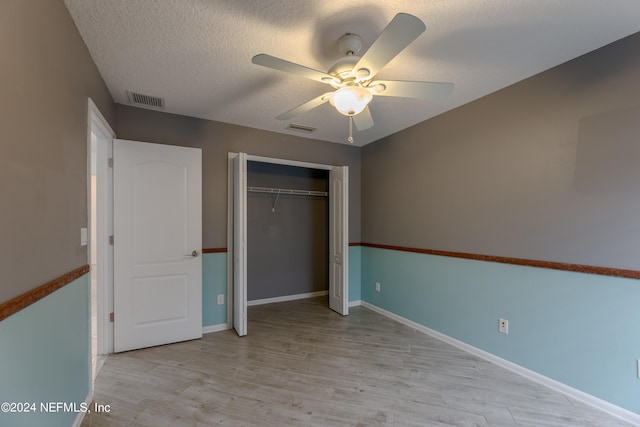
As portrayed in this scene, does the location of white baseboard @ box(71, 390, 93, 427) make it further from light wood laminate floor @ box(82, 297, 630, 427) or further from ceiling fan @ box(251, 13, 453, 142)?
ceiling fan @ box(251, 13, 453, 142)

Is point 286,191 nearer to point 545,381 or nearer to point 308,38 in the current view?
point 308,38

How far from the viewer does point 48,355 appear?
133 centimetres

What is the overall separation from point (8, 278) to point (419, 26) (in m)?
1.93

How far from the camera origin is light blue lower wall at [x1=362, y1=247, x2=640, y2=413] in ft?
5.86

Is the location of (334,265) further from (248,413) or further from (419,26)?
(419,26)

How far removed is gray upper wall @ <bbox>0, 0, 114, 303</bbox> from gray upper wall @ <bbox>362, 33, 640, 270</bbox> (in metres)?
3.06

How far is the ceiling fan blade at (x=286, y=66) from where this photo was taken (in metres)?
1.45

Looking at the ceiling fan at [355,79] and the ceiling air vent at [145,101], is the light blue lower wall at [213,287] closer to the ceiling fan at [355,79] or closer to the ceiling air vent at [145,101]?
the ceiling air vent at [145,101]

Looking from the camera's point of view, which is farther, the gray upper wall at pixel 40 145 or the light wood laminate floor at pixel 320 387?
the light wood laminate floor at pixel 320 387

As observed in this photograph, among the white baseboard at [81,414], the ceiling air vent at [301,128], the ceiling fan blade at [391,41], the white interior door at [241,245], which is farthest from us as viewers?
the ceiling air vent at [301,128]

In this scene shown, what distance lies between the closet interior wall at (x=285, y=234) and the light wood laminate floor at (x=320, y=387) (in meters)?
1.23

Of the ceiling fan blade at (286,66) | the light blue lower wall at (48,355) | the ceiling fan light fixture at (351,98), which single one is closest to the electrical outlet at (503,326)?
the ceiling fan light fixture at (351,98)

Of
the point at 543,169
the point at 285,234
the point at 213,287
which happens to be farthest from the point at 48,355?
the point at 543,169

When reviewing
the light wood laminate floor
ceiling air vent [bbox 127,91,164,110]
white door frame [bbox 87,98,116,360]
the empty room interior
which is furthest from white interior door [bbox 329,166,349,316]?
white door frame [bbox 87,98,116,360]
